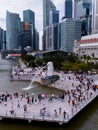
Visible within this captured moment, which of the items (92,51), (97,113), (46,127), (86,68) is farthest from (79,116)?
(92,51)

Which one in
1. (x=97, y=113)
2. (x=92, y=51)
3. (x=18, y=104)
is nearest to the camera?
(x=18, y=104)

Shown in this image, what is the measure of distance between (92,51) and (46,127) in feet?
427

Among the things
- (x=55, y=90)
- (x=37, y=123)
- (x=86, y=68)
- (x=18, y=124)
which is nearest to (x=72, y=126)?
(x=37, y=123)

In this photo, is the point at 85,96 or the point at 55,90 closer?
the point at 85,96

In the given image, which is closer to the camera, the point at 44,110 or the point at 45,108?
the point at 44,110

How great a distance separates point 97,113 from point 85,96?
508 centimetres

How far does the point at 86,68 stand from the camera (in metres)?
83.0

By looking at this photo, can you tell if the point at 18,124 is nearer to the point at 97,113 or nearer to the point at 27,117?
the point at 27,117

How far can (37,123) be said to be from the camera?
33625 millimetres

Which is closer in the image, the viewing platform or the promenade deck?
the promenade deck

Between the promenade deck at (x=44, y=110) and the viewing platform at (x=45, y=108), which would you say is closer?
the promenade deck at (x=44, y=110)

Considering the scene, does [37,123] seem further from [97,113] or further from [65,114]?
[97,113]

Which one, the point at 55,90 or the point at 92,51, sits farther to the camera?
the point at 92,51

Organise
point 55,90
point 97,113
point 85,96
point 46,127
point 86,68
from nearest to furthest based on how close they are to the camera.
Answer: point 46,127 < point 97,113 < point 85,96 < point 55,90 < point 86,68
